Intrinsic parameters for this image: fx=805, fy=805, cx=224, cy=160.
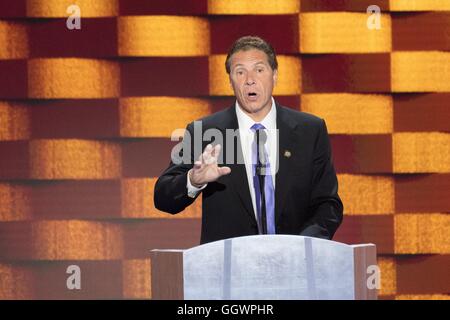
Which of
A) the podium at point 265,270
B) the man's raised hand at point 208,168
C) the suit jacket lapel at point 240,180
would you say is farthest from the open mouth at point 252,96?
the podium at point 265,270

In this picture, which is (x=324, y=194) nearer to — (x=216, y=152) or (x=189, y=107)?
(x=216, y=152)

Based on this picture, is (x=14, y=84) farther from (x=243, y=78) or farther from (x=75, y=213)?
(x=243, y=78)

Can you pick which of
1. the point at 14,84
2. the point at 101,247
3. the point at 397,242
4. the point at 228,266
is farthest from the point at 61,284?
the point at 228,266

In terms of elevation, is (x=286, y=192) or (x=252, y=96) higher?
(x=252, y=96)

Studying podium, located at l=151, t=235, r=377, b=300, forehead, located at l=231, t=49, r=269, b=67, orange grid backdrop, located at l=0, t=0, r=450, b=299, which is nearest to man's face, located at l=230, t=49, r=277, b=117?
forehead, located at l=231, t=49, r=269, b=67

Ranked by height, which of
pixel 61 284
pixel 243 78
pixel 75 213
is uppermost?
pixel 243 78

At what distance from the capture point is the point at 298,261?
138 cm

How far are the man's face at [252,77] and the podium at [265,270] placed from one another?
653 millimetres

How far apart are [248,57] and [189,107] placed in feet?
3.03

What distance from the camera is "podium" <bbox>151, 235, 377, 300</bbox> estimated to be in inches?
53.7

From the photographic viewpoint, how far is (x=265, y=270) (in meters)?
1.37

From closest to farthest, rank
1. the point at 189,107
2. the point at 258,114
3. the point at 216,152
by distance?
1. the point at 216,152
2. the point at 258,114
3. the point at 189,107

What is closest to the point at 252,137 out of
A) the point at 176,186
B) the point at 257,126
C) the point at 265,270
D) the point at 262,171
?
the point at 257,126

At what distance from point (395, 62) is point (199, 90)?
27.6 inches
